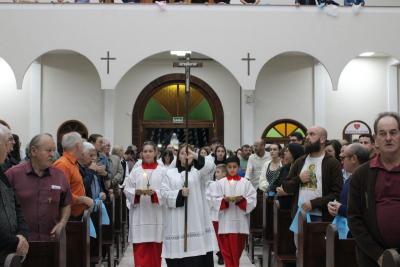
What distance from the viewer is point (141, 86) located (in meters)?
21.5

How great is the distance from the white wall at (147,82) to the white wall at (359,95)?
296cm

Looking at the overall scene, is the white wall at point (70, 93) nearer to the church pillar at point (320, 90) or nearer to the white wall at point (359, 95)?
the church pillar at point (320, 90)

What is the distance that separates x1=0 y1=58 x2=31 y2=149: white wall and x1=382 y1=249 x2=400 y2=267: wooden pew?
17090mm

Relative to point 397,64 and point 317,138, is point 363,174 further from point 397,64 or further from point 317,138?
point 397,64

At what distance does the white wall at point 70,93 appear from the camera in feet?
69.2

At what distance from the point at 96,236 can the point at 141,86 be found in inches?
500

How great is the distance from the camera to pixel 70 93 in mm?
21188

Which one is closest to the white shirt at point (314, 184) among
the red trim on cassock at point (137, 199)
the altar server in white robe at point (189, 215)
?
the altar server in white robe at point (189, 215)

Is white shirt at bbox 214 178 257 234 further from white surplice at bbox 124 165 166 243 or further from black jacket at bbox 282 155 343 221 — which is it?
black jacket at bbox 282 155 343 221

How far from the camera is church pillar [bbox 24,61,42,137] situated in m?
20.7

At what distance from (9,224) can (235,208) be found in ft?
19.1

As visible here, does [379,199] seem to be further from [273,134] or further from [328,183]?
[273,134]

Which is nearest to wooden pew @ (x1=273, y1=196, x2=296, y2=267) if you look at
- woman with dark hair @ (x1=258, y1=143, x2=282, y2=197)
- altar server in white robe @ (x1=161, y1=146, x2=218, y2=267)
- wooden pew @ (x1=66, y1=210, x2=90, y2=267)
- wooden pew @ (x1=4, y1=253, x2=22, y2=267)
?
altar server in white robe @ (x1=161, y1=146, x2=218, y2=267)

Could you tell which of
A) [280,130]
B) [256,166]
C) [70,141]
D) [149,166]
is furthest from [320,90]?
[70,141]
